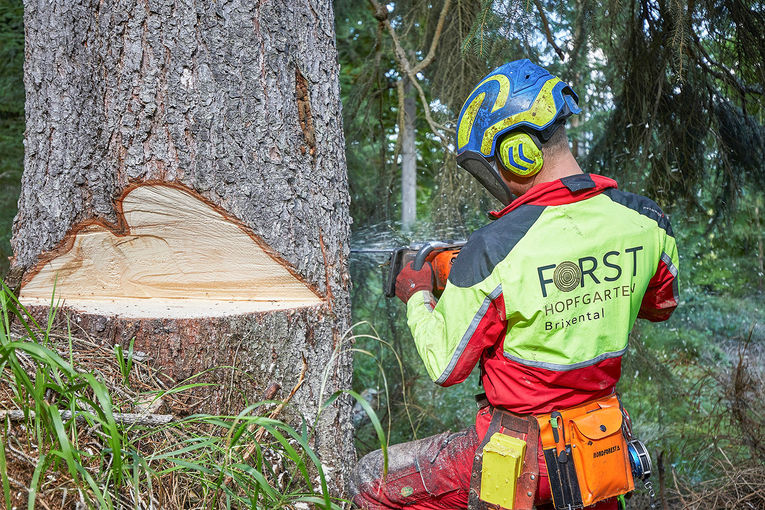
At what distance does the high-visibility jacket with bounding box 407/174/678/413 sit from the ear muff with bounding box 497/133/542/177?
0.11 metres

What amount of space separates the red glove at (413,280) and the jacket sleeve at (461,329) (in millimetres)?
212

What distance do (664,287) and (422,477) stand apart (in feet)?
3.49

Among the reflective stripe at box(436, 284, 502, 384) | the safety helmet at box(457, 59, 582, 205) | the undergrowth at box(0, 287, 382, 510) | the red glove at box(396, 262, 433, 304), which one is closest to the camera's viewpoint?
the undergrowth at box(0, 287, 382, 510)

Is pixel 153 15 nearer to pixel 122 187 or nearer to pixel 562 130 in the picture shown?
pixel 122 187

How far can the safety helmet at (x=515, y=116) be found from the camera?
74.9 inches

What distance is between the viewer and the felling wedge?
→ 2018mm

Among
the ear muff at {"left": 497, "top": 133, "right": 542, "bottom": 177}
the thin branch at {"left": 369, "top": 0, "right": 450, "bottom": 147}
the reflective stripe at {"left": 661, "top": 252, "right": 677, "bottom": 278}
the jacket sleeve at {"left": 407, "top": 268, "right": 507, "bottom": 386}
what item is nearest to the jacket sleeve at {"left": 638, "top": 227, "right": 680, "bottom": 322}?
the reflective stripe at {"left": 661, "top": 252, "right": 677, "bottom": 278}

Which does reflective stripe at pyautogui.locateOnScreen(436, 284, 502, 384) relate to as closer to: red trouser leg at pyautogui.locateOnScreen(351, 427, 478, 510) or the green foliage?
red trouser leg at pyautogui.locateOnScreen(351, 427, 478, 510)

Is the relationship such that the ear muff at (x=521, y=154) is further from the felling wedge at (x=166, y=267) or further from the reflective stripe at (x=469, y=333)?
the felling wedge at (x=166, y=267)

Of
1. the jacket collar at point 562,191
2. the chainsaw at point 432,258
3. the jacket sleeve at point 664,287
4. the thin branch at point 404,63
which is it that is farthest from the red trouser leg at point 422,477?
the thin branch at point 404,63

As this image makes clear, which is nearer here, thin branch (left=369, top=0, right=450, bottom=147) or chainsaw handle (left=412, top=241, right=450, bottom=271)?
chainsaw handle (left=412, top=241, right=450, bottom=271)

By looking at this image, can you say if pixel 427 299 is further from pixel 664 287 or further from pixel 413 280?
pixel 664 287

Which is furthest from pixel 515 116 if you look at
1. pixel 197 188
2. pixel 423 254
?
pixel 197 188

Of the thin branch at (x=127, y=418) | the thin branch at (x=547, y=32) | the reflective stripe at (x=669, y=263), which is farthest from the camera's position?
the thin branch at (x=547, y=32)
